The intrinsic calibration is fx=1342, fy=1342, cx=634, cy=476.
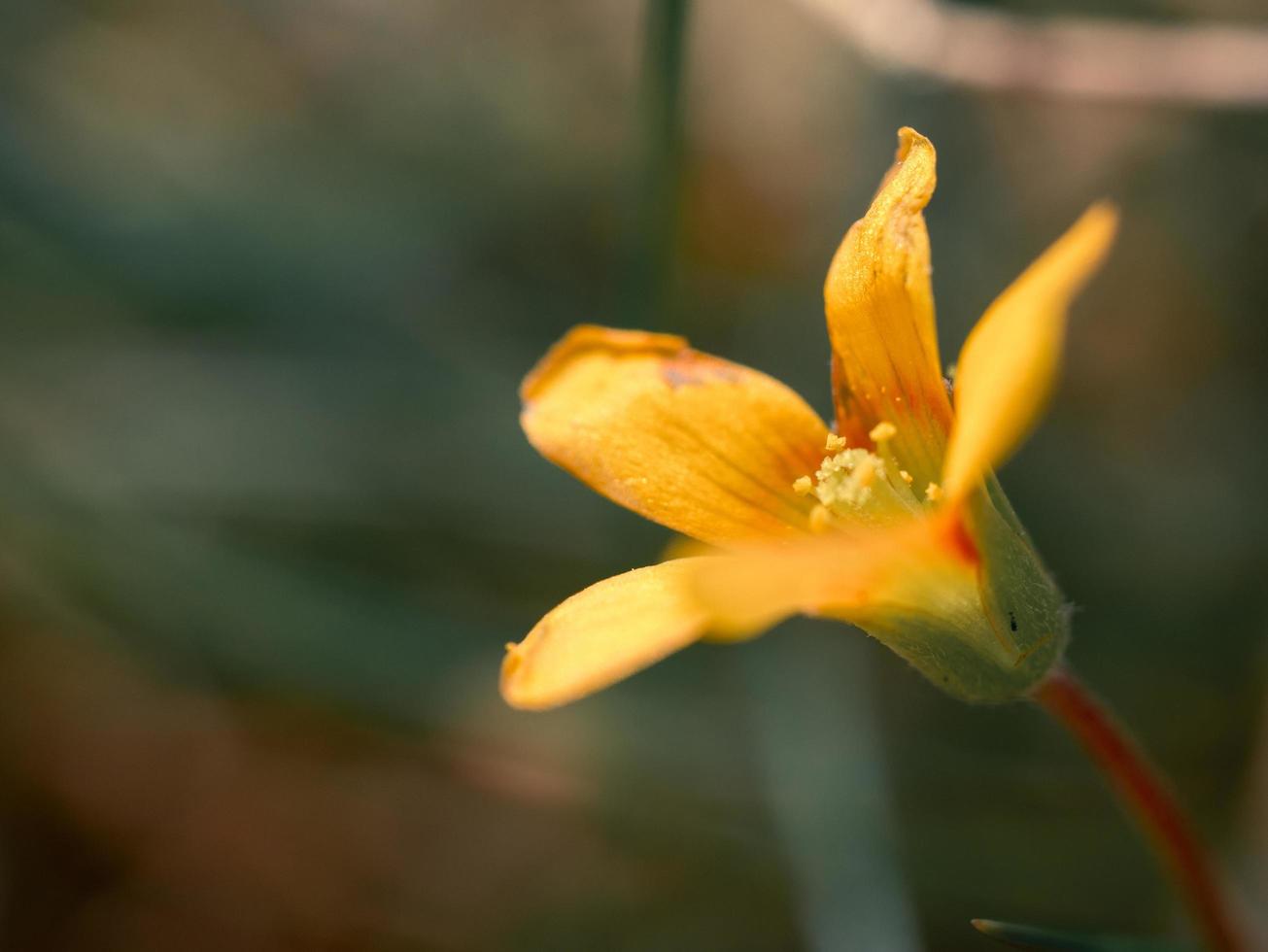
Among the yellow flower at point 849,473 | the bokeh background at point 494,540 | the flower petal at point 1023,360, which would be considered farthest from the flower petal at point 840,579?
the bokeh background at point 494,540

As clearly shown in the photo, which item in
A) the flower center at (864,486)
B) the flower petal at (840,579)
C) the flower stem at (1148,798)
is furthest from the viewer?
the flower center at (864,486)

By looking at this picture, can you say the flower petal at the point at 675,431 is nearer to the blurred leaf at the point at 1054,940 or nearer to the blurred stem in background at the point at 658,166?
the blurred leaf at the point at 1054,940

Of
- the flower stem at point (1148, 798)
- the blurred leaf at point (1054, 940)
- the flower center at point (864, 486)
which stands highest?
the flower center at point (864, 486)

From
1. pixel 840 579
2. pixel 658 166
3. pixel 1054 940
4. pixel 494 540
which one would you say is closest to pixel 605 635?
pixel 840 579

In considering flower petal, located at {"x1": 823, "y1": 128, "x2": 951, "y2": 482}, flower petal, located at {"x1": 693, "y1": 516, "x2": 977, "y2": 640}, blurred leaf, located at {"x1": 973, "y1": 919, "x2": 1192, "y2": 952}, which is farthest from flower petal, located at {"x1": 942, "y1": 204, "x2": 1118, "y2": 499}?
blurred leaf, located at {"x1": 973, "y1": 919, "x2": 1192, "y2": 952}

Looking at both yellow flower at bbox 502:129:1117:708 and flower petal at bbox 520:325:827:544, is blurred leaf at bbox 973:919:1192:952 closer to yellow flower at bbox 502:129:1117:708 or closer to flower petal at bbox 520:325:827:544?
yellow flower at bbox 502:129:1117:708

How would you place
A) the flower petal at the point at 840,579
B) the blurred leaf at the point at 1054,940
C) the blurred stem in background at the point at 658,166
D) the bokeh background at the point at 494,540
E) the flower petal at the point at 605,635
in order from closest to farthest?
1. the flower petal at the point at 840,579
2. the flower petal at the point at 605,635
3. the blurred leaf at the point at 1054,940
4. the blurred stem in background at the point at 658,166
5. the bokeh background at the point at 494,540
